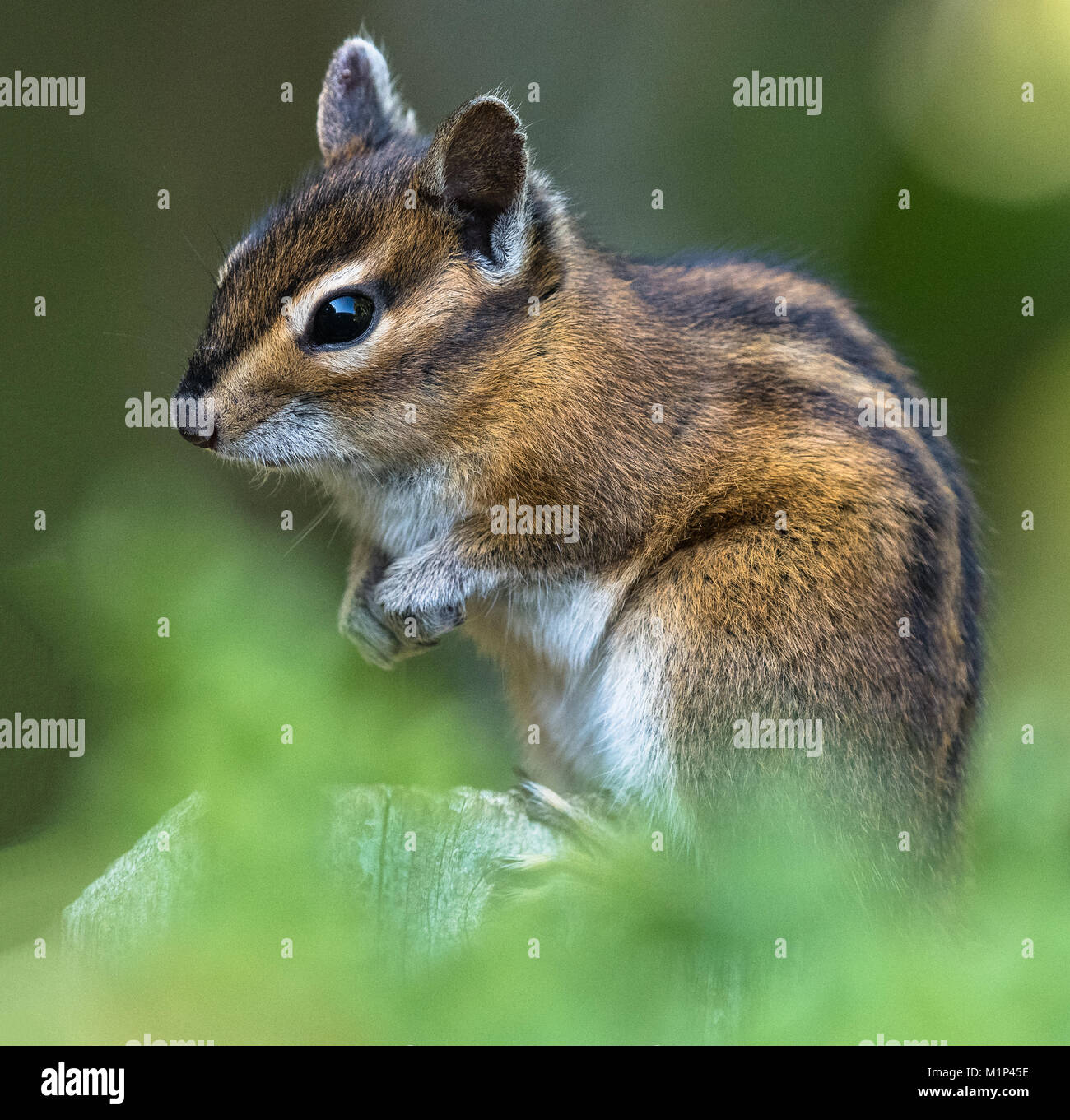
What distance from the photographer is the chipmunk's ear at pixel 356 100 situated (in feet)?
16.0

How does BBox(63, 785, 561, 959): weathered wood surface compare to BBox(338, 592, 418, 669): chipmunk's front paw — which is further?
BBox(338, 592, 418, 669): chipmunk's front paw

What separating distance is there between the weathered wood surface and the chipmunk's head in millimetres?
1189

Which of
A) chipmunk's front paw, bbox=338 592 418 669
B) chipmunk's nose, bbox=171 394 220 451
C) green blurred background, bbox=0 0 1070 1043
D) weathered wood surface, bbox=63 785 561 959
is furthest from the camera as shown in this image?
green blurred background, bbox=0 0 1070 1043

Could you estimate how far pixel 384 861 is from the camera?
3.87 m

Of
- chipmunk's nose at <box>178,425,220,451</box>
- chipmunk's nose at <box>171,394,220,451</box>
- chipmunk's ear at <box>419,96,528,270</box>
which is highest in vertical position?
chipmunk's ear at <box>419,96,528,270</box>

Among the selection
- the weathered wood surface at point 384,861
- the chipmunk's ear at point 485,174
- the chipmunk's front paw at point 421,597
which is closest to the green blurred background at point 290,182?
the weathered wood surface at point 384,861

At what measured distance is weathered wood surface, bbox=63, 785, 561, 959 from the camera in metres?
3.72

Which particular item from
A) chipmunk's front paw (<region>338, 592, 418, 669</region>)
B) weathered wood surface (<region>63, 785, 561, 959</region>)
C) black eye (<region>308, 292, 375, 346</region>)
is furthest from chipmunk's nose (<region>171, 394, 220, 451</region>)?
weathered wood surface (<region>63, 785, 561, 959</region>)

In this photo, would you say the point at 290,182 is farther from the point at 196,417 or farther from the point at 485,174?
the point at 196,417

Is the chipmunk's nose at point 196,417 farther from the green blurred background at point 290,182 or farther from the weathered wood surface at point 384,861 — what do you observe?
the weathered wood surface at point 384,861

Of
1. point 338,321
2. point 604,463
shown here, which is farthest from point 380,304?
point 604,463

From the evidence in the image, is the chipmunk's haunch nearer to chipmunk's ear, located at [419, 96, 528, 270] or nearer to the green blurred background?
chipmunk's ear, located at [419, 96, 528, 270]

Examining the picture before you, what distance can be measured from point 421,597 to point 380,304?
101cm

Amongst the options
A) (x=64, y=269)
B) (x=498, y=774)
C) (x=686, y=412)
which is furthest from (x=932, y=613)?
(x=64, y=269)
